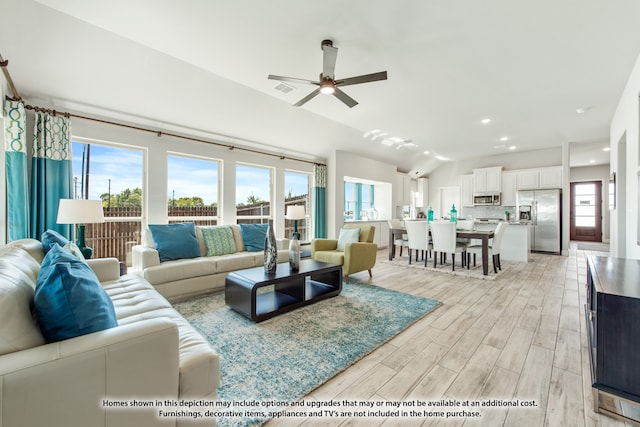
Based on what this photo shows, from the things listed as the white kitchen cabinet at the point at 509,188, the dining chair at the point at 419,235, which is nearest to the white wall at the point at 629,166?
the dining chair at the point at 419,235

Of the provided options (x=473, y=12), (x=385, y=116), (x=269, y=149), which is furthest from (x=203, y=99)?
(x=473, y=12)

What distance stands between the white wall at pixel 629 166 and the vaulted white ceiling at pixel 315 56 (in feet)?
0.79

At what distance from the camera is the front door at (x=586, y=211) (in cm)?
901

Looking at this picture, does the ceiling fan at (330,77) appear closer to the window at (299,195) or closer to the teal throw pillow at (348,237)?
the teal throw pillow at (348,237)

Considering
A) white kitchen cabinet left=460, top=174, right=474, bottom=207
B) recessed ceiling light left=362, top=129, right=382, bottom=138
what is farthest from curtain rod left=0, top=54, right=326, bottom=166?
white kitchen cabinet left=460, top=174, right=474, bottom=207

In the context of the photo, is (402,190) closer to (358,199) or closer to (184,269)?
(358,199)

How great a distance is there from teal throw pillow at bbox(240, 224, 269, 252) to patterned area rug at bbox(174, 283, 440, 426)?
100 cm

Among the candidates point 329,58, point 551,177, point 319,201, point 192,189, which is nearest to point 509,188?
point 551,177

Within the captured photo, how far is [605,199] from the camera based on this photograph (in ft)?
28.6

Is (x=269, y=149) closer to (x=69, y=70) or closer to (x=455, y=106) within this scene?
(x=69, y=70)

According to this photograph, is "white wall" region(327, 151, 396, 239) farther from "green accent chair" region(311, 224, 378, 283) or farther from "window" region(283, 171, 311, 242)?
"green accent chair" region(311, 224, 378, 283)

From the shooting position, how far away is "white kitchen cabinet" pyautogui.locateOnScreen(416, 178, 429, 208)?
9.51 metres

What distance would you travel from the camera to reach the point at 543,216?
6676 millimetres

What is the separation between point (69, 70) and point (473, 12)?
4.21m
